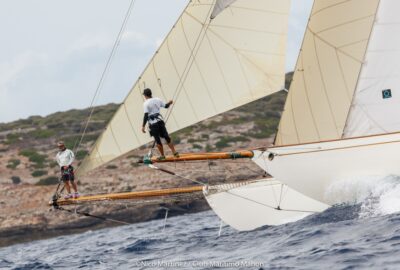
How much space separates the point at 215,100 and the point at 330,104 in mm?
3132

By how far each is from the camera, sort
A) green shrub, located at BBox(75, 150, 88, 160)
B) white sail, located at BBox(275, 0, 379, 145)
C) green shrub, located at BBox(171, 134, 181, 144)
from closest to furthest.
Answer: white sail, located at BBox(275, 0, 379, 145)
green shrub, located at BBox(75, 150, 88, 160)
green shrub, located at BBox(171, 134, 181, 144)

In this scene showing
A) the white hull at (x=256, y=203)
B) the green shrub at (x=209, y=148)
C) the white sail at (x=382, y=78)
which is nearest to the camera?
the white sail at (x=382, y=78)

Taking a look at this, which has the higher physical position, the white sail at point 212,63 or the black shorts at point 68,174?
the white sail at point 212,63

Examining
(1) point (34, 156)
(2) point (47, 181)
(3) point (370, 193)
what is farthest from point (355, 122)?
(1) point (34, 156)

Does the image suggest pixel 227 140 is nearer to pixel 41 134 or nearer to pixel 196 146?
pixel 196 146

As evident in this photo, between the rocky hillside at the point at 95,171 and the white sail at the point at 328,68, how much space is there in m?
14.8

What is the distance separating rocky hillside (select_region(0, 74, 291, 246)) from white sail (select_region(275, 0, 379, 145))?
14.8 metres

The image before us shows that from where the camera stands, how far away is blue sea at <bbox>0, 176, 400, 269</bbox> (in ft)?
50.2

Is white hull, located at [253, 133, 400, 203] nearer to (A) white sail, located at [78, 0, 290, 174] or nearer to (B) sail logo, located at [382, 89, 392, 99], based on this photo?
(B) sail logo, located at [382, 89, 392, 99]

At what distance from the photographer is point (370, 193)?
20.3 meters

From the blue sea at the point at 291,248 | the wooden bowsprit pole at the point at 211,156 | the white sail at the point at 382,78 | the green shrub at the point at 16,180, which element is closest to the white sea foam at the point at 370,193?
the blue sea at the point at 291,248

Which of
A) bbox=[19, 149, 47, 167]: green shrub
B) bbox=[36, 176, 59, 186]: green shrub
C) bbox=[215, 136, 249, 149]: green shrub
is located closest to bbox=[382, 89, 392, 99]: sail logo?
bbox=[36, 176, 59, 186]: green shrub

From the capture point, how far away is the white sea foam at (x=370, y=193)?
1966cm

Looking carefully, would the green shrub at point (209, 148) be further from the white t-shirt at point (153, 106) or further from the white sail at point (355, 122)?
the white t-shirt at point (153, 106)
